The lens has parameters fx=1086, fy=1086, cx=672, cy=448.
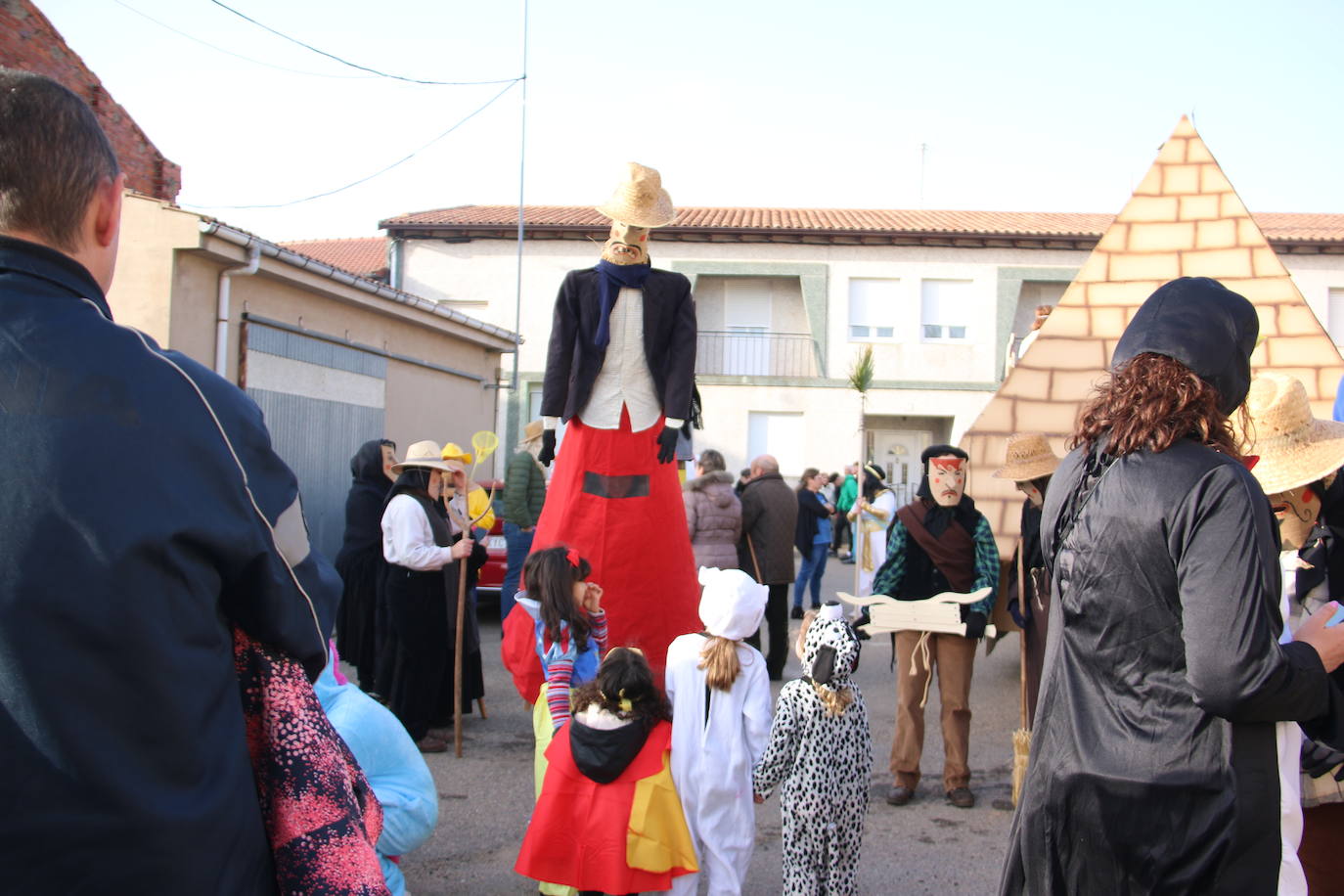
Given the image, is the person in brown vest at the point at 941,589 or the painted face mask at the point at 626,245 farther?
the person in brown vest at the point at 941,589

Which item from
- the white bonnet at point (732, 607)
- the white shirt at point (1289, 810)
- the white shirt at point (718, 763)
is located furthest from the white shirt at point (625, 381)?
the white shirt at point (1289, 810)

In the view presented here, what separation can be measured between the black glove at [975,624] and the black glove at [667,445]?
6.02ft

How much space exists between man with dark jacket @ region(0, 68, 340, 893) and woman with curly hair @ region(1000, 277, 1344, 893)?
1.46 m

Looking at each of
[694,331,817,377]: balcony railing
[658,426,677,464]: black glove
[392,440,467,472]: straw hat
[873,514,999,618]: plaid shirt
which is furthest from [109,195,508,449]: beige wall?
[694,331,817,377]: balcony railing

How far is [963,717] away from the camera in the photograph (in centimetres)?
563

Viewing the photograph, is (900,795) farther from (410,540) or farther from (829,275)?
(829,275)

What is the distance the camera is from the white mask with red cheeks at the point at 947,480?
19.1 feet

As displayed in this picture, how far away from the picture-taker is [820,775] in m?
3.83

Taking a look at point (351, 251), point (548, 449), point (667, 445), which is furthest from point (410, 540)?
point (351, 251)

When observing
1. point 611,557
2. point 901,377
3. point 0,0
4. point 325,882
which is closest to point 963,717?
point 611,557

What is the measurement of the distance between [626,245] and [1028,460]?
249cm

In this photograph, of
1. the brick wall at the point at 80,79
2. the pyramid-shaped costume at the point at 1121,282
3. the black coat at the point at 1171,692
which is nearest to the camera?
the black coat at the point at 1171,692

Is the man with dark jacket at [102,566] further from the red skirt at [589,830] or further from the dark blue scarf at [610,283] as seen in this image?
the dark blue scarf at [610,283]

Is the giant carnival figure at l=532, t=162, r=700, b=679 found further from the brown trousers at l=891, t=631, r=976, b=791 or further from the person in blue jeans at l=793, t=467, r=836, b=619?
the person in blue jeans at l=793, t=467, r=836, b=619
